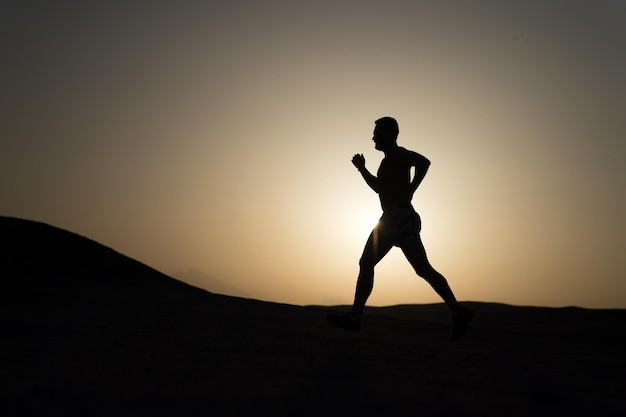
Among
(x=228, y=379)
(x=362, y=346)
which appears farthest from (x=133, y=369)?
(x=362, y=346)

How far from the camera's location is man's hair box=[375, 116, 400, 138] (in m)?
7.91

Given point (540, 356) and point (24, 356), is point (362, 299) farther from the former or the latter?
point (24, 356)

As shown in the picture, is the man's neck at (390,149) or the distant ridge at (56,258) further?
the distant ridge at (56,258)

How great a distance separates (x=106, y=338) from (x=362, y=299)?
2735mm

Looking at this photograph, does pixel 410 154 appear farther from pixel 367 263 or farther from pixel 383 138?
pixel 367 263

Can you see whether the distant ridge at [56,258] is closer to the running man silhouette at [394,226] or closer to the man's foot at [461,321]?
the running man silhouette at [394,226]

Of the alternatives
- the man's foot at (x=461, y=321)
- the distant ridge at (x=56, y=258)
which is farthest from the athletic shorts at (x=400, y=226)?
the distant ridge at (x=56, y=258)

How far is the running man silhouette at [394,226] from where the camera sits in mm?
7539

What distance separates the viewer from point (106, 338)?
6.30 metres

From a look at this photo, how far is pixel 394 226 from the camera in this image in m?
7.55

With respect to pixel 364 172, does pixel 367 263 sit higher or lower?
lower

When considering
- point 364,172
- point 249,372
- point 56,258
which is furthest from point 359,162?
point 56,258

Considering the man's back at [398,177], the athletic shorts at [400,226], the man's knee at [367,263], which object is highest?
the man's back at [398,177]

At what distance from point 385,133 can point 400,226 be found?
106 cm
